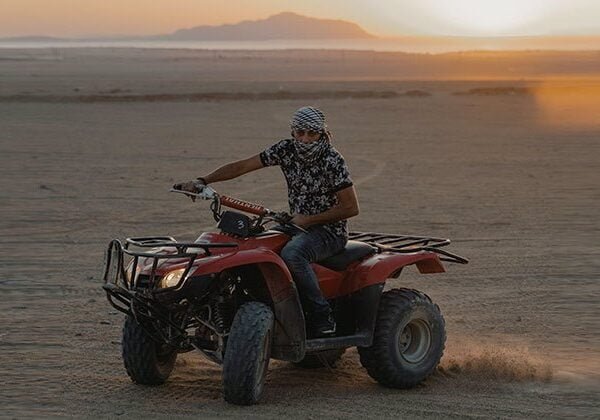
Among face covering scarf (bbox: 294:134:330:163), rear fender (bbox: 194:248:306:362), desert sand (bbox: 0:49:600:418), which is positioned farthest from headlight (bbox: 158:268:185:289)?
face covering scarf (bbox: 294:134:330:163)

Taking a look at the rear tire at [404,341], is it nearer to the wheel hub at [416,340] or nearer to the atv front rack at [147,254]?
the wheel hub at [416,340]

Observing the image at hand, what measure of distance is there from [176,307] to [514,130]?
25736mm

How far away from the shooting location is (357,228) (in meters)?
15.2

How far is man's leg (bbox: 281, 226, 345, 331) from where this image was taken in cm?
737

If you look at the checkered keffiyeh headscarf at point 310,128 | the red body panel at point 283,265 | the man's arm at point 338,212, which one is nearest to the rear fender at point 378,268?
the red body panel at point 283,265

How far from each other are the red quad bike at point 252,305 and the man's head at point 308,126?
0.54 metres

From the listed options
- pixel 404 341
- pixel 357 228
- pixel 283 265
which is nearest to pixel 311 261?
pixel 283 265

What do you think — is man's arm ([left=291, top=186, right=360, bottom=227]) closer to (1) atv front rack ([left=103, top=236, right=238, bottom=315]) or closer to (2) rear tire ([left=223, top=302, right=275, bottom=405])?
(1) atv front rack ([left=103, top=236, right=238, bottom=315])

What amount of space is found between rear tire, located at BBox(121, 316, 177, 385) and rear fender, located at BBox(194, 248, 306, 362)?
2.85 ft

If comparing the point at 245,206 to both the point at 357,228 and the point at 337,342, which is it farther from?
the point at 357,228

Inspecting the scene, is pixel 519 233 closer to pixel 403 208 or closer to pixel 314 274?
pixel 403 208

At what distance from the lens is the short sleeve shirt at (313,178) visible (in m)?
7.52

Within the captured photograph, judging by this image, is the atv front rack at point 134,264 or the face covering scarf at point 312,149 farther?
the face covering scarf at point 312,149

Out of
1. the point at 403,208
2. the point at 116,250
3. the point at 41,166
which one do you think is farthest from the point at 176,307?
the point at 41,166
